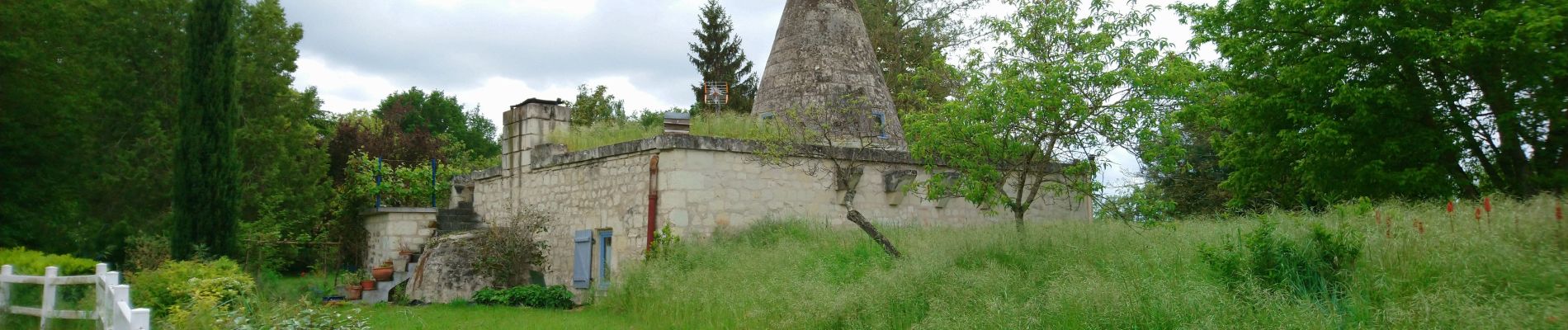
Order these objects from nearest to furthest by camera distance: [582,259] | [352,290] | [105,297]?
[105,297] < [582,259] < [352,290]

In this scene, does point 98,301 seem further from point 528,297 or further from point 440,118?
point 440,118

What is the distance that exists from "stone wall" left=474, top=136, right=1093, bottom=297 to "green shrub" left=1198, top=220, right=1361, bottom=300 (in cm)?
448

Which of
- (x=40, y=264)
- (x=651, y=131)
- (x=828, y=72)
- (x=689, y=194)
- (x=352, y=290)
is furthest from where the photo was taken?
(x=352, y=290)

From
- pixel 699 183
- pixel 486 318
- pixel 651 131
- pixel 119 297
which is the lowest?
pixel 486 318

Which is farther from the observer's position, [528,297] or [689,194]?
[528,297]

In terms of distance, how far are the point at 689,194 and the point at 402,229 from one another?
5745mm

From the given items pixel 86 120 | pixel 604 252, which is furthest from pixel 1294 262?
pixel 86 120

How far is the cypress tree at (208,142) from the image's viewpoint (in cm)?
1292

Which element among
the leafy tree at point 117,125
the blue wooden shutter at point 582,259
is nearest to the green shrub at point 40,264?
the leafy tree at point 117,125

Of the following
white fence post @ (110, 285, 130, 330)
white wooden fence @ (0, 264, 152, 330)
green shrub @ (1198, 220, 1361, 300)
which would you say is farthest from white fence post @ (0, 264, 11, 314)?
green shrub @ (1198, 220, 1361, 300)

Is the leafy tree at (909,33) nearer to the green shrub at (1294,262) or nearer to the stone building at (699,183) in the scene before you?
the stone building at (699,183)

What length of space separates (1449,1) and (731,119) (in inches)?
363

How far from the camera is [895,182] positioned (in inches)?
536

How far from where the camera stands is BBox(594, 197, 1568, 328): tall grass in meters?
5.66
